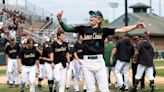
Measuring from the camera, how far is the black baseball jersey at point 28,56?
14205mm

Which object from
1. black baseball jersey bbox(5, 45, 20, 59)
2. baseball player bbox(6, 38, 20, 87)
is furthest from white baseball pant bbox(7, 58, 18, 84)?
black baseball jersey bbox(5, 45, 20, 59)

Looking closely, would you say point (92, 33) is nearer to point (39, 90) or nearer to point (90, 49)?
point (90, 49)

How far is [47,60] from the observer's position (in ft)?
50.3

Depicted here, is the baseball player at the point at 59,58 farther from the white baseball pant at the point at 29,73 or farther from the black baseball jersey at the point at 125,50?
the black baseball jersey at the point at 125,50

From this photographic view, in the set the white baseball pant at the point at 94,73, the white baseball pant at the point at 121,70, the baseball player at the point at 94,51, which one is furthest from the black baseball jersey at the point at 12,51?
the white baseball pant at the point at 94,73

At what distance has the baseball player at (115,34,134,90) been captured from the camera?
49.9 ft

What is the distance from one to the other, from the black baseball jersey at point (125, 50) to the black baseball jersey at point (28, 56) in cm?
285

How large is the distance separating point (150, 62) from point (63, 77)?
280 centimetres

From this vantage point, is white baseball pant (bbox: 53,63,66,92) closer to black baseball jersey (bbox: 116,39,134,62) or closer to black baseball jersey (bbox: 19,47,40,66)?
black baseball jersey (bbox: 19,47,40,66)

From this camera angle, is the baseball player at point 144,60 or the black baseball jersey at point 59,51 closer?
the black baseball jersey at point 59,51

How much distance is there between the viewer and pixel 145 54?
560 inches

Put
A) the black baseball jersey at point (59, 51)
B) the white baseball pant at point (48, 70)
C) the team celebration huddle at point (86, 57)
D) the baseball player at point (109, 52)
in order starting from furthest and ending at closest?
the baseball player at point (109, 52) < the white baseball pant at point (48, 70) < the black baseball jersey at point (59, 51) < the team celebration huddle at point (86, 57)

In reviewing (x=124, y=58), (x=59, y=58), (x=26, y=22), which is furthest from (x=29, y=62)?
(x=26, y=22)

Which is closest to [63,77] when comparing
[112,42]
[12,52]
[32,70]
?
[32,70]
